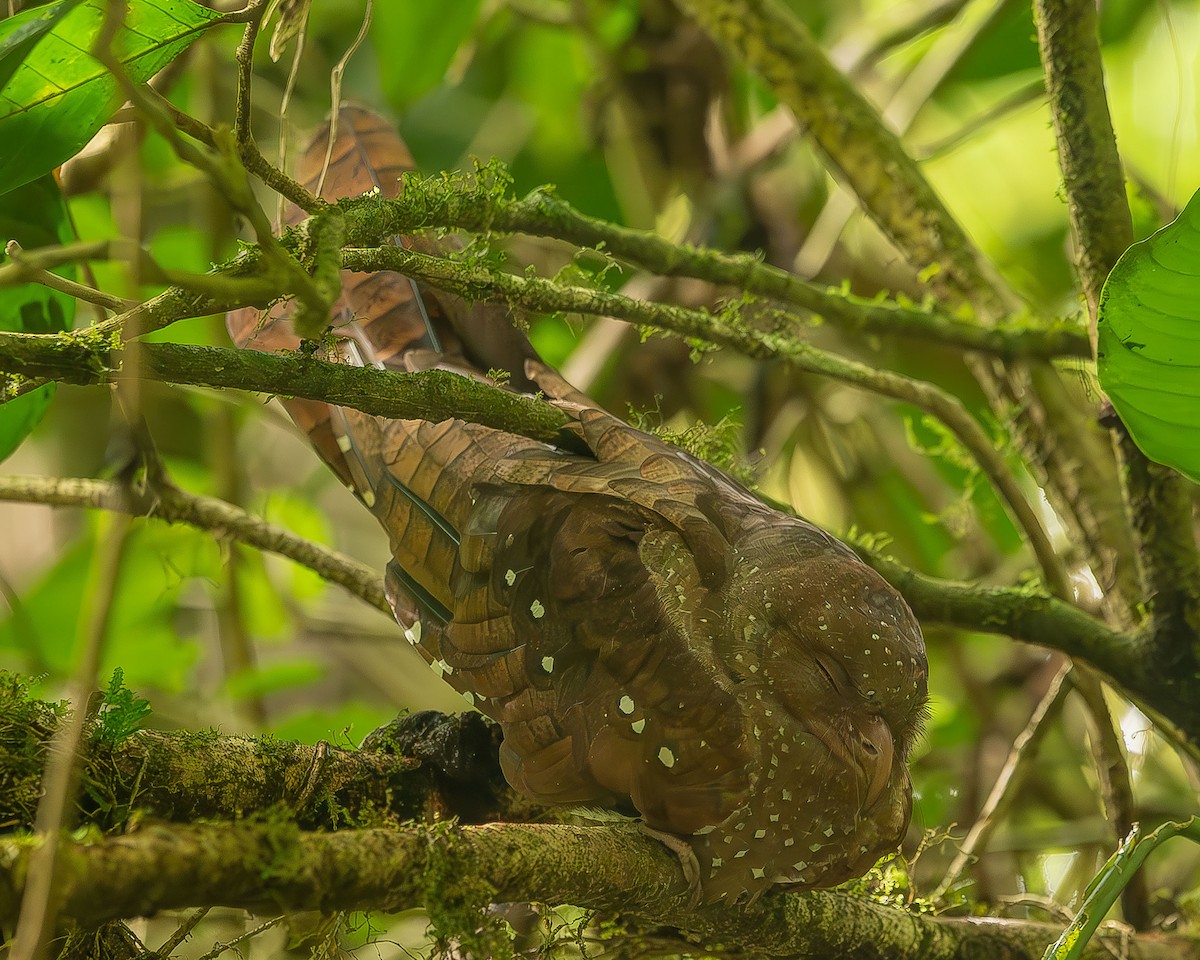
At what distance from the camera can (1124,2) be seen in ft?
8.82

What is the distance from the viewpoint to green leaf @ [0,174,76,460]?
1.26 m

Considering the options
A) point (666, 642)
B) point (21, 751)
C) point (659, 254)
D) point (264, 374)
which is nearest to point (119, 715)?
point (21, 751)

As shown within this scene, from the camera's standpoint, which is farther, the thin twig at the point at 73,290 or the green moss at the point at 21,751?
the green moss at the point at 21,751

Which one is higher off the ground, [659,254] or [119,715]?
[659,254]

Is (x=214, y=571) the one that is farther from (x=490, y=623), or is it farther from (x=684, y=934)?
(x=684, y=934)

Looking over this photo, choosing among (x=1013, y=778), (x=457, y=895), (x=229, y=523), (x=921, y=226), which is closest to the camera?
(x=457, y=895)

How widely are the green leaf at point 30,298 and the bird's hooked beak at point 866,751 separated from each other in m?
0.96

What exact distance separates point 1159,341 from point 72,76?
1.00 meters

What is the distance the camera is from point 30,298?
1273 mm

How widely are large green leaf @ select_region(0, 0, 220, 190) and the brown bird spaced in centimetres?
35

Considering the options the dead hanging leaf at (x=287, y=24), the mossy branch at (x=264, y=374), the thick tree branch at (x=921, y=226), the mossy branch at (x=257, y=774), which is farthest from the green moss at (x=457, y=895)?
the thick tree branch at (x=921, y=226)

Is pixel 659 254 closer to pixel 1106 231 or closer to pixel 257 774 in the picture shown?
pixel 1106 231

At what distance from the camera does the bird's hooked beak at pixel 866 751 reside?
1090 millimetres

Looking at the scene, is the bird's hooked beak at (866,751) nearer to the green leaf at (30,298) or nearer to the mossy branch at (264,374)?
the mossy branch at (264,374)
